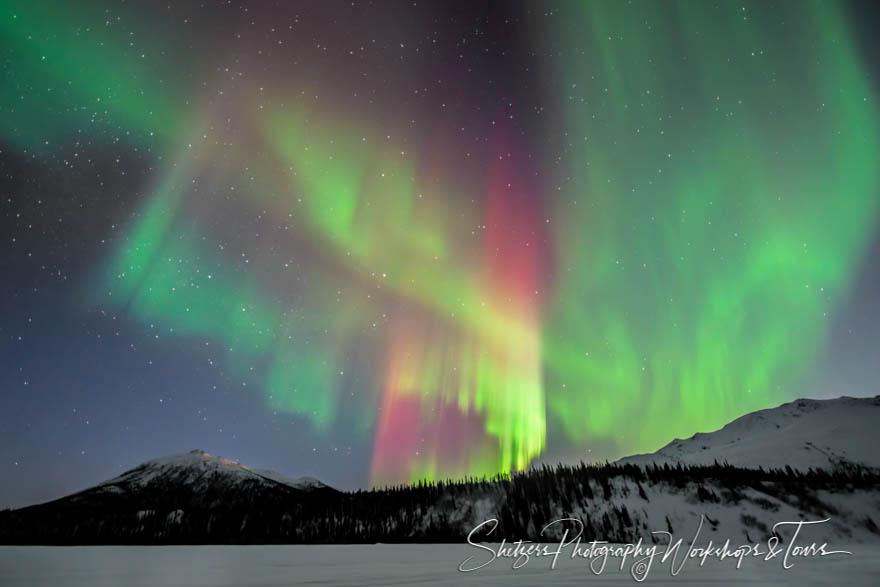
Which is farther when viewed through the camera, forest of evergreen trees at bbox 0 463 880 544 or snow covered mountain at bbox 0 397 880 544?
forest of evergreen trees at bbox 0 463 880 544

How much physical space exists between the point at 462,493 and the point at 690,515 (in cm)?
6959


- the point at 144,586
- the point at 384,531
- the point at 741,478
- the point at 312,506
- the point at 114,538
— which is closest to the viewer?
the point at 144,586

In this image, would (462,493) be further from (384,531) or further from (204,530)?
(204,530)

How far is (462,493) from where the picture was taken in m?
156

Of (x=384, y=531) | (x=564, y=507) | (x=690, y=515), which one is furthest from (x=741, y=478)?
(x=384, y=531)

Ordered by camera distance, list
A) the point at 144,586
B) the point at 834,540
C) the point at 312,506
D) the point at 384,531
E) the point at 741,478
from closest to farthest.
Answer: the point at 144,586, the point at 834,540, the point at 741,478, the point at 384,531, the point at 312,506

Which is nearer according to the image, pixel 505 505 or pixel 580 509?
pixel 580 509

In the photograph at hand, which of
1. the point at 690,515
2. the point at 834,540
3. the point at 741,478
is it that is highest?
the point at 741,478

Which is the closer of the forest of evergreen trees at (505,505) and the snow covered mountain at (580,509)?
the snow covered mountain at (580,509)

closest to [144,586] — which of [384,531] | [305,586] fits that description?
[305,586]

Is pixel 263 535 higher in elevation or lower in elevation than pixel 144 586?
higher

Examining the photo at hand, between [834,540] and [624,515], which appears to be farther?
[624,515]

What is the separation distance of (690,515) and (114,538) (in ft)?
707

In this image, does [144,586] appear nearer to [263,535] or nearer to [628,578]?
[628,578]
